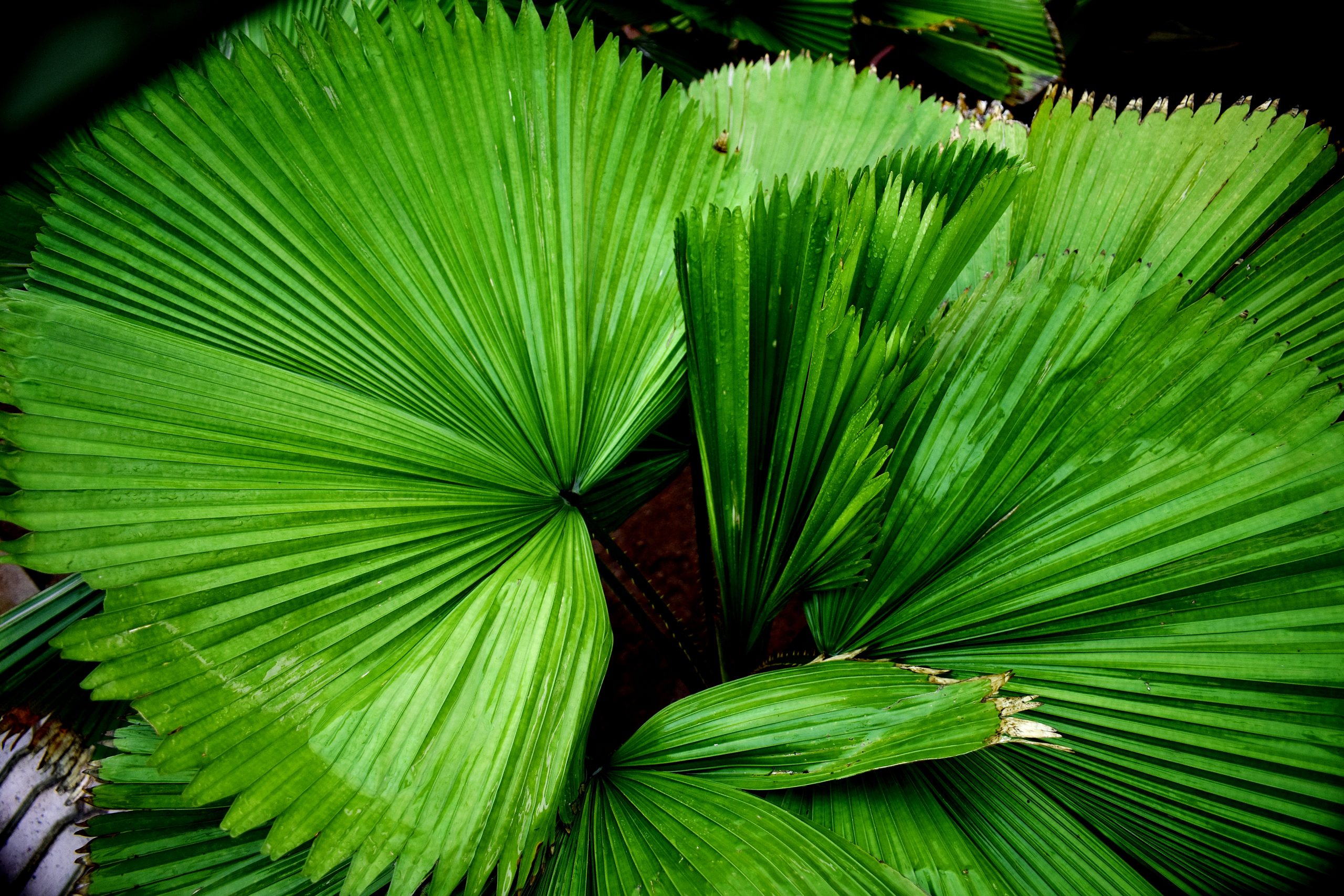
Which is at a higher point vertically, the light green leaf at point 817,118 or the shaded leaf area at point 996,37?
the shaded leaf area at point 996,37

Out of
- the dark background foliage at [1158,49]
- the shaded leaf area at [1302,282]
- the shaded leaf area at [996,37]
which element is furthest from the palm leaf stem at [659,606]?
the shaded leaf area at [996,37]

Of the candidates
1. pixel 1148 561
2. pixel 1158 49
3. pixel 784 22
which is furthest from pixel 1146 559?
pixel 1158 49

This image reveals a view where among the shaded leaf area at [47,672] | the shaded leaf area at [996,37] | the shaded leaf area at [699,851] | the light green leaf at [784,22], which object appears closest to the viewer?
the shaded leaf area at [699,851]

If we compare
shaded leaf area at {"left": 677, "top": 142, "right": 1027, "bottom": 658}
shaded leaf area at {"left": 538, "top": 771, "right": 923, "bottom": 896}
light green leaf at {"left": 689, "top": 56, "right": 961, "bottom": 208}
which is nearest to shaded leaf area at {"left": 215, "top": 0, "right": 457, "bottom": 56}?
light green leaf at {"left": 689, "top": 56, "right": 961, "bottom": 208}

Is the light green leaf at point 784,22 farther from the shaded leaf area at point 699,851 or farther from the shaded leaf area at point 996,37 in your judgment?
the shaded leaf area at point 699,851

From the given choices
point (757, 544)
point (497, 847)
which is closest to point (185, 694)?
point (497, 847)

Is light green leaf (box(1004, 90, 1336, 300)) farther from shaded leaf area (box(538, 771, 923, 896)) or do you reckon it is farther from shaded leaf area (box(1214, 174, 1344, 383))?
shaded leaf area (box(538, 771, 923, 896))
